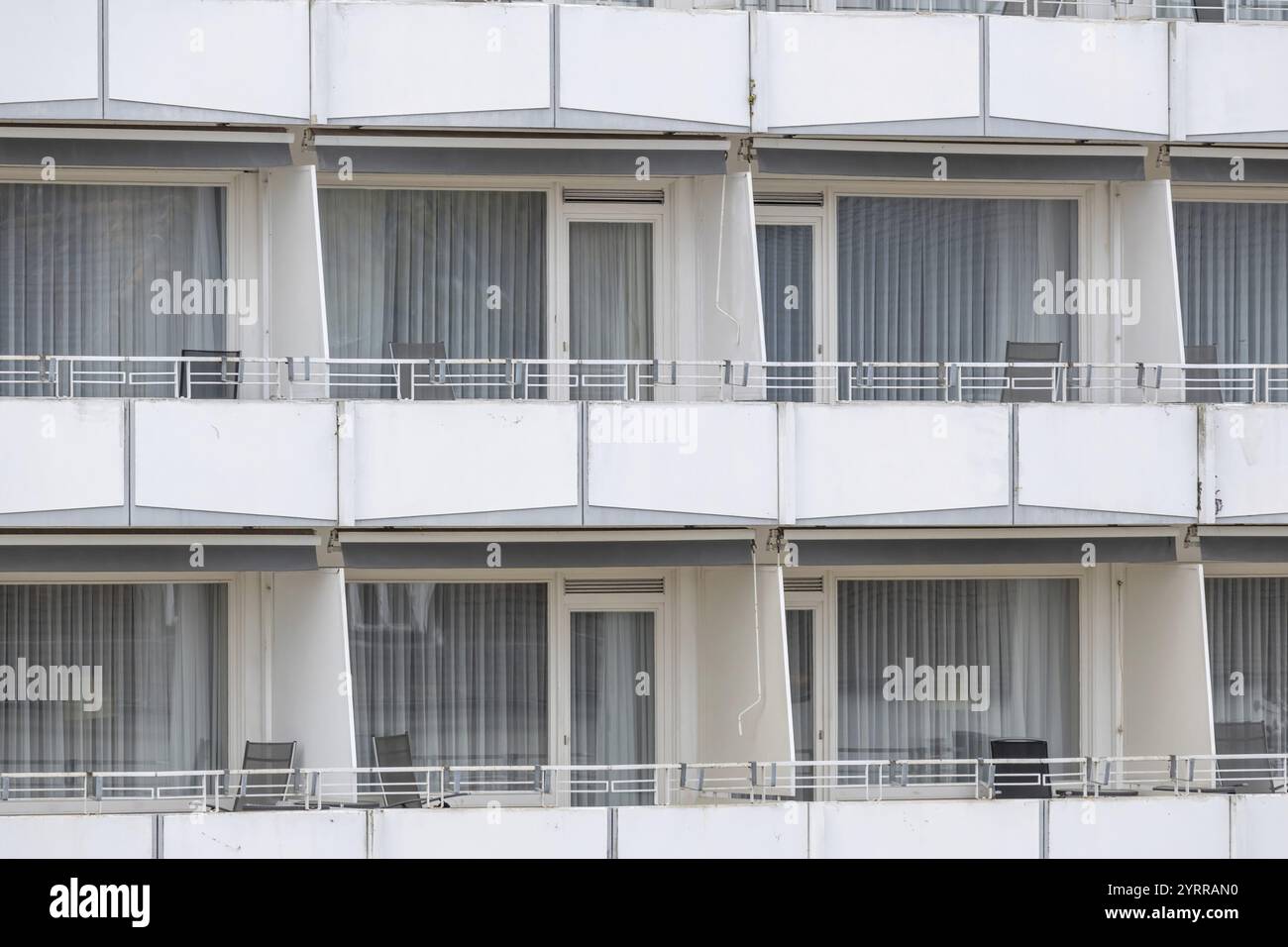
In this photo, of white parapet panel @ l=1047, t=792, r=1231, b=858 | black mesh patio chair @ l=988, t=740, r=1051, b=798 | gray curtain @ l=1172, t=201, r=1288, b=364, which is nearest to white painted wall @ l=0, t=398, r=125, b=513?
black mesh patio chair @ l=988, t=740, r=1051, b=798

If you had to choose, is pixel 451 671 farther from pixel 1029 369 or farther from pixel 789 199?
pixel 1029 369

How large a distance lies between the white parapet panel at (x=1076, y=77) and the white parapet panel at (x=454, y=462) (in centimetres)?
491

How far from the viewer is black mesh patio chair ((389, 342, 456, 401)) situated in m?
16.8

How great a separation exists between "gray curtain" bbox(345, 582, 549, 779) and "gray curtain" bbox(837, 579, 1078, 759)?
2834 millimetres

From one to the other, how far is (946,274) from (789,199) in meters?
1.62

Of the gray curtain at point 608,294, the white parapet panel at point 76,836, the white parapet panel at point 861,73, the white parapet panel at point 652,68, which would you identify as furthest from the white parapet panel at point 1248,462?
the white parapet panel at point 76,836

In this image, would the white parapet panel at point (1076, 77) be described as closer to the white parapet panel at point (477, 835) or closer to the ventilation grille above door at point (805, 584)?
the ventilation grille above door at point (805, 584)

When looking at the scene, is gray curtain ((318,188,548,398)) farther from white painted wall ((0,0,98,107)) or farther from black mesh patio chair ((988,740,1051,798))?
black mesh patio chair ((988,740,1051,798))

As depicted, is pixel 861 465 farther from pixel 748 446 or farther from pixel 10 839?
pixel 10 839

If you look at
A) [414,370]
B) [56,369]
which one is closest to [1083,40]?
[414,370]

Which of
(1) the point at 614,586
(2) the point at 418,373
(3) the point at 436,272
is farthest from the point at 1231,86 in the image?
(2) the point at 418,373

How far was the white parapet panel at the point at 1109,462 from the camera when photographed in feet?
54.6

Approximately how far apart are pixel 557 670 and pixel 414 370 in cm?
296

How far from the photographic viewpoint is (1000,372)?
704 inches
